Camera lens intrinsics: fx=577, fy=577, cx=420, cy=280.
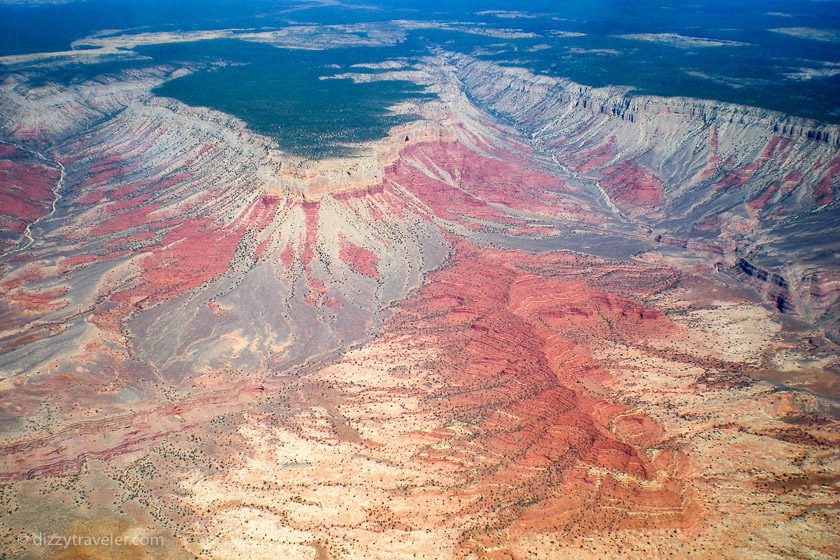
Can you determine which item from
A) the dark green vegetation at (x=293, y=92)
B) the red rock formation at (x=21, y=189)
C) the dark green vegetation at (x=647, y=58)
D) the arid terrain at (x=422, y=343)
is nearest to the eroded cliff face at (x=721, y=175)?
the arid terrain at (x=422, y=343)

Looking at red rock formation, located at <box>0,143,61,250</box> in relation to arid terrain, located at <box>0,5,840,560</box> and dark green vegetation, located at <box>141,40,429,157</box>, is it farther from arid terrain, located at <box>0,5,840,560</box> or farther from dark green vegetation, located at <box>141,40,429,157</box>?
dark green vegetation, located at <box>141,40,429,157</box>

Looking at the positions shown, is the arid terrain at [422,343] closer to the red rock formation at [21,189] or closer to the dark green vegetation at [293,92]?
the red rock formation at [21,189]

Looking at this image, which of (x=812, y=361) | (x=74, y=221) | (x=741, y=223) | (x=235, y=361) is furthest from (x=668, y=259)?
(x=74, y=221)

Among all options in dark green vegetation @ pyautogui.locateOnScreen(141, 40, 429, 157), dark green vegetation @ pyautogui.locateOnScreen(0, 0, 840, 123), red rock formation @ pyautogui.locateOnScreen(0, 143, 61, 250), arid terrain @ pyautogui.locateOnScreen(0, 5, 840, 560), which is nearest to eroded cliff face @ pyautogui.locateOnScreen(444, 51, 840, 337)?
arid terrain @ pyautogui.locateOnScreen(0, 5, 840, 560)

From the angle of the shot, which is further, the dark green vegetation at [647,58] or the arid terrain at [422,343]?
the dark green vegetation at [647,58]

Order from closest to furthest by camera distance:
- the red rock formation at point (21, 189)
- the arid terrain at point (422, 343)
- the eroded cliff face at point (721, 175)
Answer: the arid terrain at point (422, 343), the eroded cliff face at point (721, 175), the red rock formation at point (21, 189)

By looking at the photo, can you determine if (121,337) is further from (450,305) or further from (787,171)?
(787,171)

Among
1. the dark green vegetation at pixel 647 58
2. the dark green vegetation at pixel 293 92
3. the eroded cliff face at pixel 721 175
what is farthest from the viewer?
the dark green vegetation at pixel 647 58
